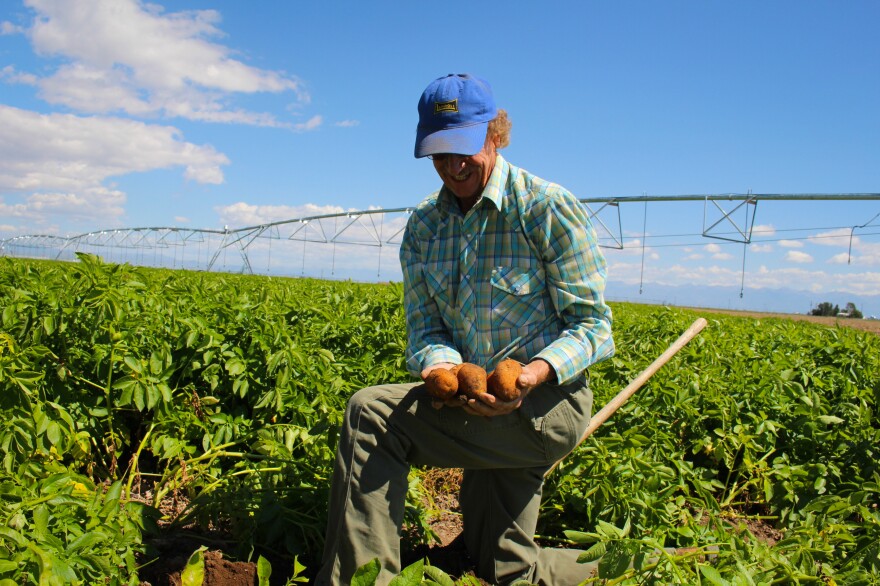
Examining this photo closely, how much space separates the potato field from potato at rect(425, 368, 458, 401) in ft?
1.55

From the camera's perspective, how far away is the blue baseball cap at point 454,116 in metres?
2.22

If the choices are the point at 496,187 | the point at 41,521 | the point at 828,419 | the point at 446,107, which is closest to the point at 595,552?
the point at 496,187

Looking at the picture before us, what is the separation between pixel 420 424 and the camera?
7.30ft

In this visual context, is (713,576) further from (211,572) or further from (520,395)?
(211,572)

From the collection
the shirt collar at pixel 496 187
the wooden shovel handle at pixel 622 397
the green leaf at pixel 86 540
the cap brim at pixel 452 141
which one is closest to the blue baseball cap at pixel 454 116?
the cap brim at pixel 452 141

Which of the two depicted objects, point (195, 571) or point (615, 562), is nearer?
point (615, 562)

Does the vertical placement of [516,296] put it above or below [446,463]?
above

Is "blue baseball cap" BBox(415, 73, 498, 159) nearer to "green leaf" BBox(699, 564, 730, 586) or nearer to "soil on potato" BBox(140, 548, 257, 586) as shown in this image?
"green leaf" BBox(699, 564, 730, 586)

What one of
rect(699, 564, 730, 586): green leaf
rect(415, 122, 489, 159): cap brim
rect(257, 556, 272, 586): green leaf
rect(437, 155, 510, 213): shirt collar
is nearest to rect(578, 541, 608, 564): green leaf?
rect(699, 564, 730, 586): green leaf

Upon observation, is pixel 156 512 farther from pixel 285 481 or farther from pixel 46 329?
pixel 46 329

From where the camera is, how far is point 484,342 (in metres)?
2.41

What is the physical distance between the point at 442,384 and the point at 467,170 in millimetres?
670

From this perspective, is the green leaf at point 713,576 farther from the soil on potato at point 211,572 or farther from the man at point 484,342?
the soil on potato at point 211,572

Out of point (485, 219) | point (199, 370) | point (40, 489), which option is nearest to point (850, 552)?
point (485, 219)
